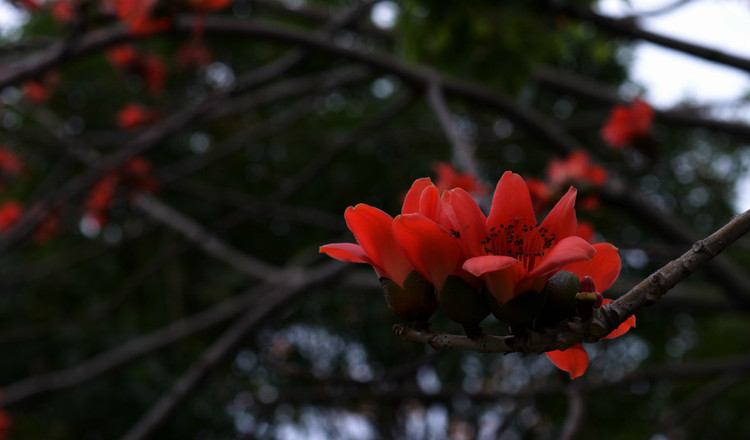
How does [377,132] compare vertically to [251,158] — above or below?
above

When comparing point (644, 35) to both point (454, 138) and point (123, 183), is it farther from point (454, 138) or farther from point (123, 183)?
point (123, 183)

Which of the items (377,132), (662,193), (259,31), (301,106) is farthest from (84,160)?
(662,193)

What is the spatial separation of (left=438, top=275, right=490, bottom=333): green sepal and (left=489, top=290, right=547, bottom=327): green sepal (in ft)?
0.06

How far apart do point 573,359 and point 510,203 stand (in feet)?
0.50

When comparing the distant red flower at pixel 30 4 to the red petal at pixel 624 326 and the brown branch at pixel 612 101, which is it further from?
the red petal at pixel 624 326

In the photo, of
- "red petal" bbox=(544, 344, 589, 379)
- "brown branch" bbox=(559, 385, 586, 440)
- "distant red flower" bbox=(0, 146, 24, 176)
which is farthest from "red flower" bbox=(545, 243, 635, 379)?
"distant red flower" bbox=(0, 146, 24, 176)

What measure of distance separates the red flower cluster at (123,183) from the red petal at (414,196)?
2916mm

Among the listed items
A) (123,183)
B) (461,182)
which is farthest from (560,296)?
(123,183)

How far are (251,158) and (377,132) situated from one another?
1.75 metres

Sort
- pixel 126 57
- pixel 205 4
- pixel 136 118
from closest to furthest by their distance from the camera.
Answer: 1. pixel 205 4
2. pixel 126 57
3. pixel 136 118

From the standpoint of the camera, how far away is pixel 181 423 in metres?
4.66

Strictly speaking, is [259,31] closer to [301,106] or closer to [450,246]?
[301,106]

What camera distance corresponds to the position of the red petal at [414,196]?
59 cm

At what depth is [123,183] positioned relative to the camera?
3391 mm
